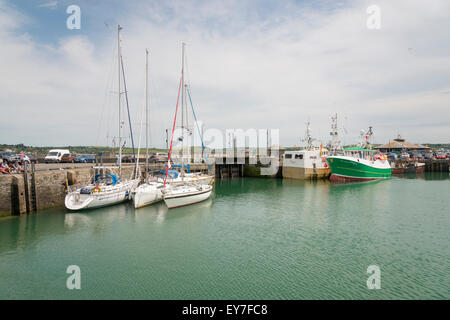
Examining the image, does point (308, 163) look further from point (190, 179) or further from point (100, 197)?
point (100, 197)

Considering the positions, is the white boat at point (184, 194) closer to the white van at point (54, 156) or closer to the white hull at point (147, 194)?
the white hull at point (147, 194)

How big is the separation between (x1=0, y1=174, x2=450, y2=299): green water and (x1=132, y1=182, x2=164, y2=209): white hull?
92cm

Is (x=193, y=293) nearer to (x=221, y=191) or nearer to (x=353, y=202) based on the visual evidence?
(x=353, y=202)

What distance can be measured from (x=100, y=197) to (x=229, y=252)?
14.8m

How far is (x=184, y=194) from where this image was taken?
82.7ft

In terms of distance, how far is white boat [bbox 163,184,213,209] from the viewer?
80.1 ft

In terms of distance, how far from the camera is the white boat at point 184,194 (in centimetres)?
2442

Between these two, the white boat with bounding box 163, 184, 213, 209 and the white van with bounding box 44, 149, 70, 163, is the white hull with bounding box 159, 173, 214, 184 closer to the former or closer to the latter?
the white boat with bounding box 163, 184, 213, 209

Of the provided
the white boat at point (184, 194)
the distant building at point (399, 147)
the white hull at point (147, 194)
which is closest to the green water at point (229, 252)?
the white hull at point (147, 194)

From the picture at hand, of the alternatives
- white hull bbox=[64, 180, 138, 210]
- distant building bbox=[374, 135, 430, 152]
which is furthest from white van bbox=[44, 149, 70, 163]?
distant building bbox=[374, 135, 430, 152]

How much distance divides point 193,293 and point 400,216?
2009cm

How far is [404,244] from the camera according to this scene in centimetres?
1608

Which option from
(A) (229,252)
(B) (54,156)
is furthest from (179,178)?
(B) (54,156)

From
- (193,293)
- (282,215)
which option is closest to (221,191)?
(282,215)
